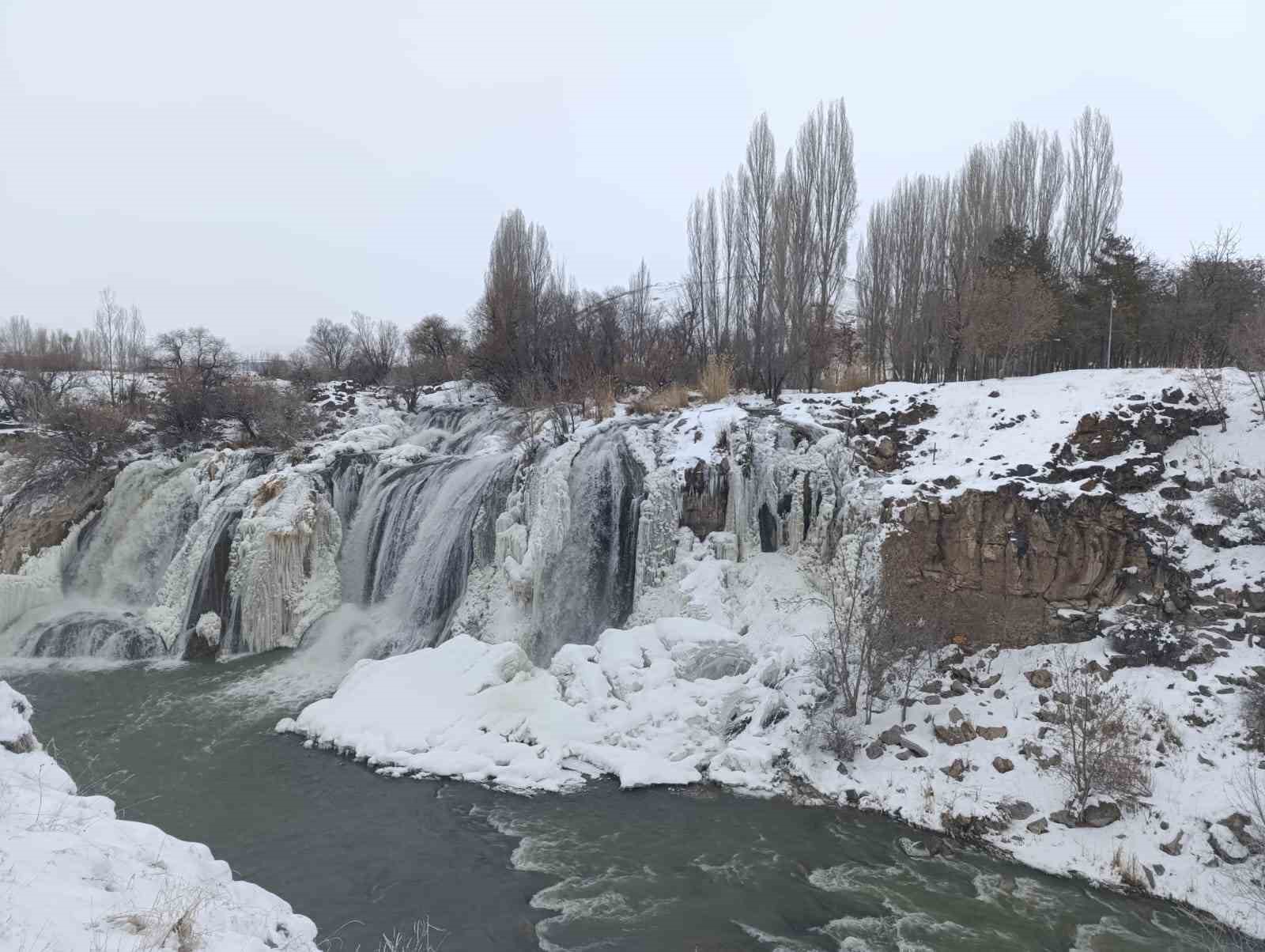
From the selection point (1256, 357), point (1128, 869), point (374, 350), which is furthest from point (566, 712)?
point (374, 350)

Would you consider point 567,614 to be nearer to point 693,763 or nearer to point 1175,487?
point 693,763

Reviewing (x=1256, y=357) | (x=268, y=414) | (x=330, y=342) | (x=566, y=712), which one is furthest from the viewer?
(x=330, y=342)

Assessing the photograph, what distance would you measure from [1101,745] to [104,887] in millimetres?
9951

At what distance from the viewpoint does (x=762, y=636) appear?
475 inches

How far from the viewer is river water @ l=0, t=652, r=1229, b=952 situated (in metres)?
6.65

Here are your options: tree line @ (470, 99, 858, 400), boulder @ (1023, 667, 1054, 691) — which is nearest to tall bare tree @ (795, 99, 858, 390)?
tree line @ (470, 99, 858, 400)

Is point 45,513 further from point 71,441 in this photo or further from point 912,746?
point 912,746

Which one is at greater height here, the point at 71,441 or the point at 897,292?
the point at 897,292

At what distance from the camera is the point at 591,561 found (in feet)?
46.5

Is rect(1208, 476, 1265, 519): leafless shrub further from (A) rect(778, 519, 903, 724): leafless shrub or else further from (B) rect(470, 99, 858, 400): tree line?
(B) rect(470, 99, 858, 400): tree line

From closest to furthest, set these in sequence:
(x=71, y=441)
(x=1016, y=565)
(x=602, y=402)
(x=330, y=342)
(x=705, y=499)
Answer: (x=1016, y=565) → (x=705, y=499) → (x=602, y=402) → (x=71, y=441) → (x=330, y=342)

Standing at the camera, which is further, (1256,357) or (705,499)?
(705,499)

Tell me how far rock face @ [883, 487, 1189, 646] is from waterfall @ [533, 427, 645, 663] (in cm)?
537

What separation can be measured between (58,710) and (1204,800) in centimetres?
1780
